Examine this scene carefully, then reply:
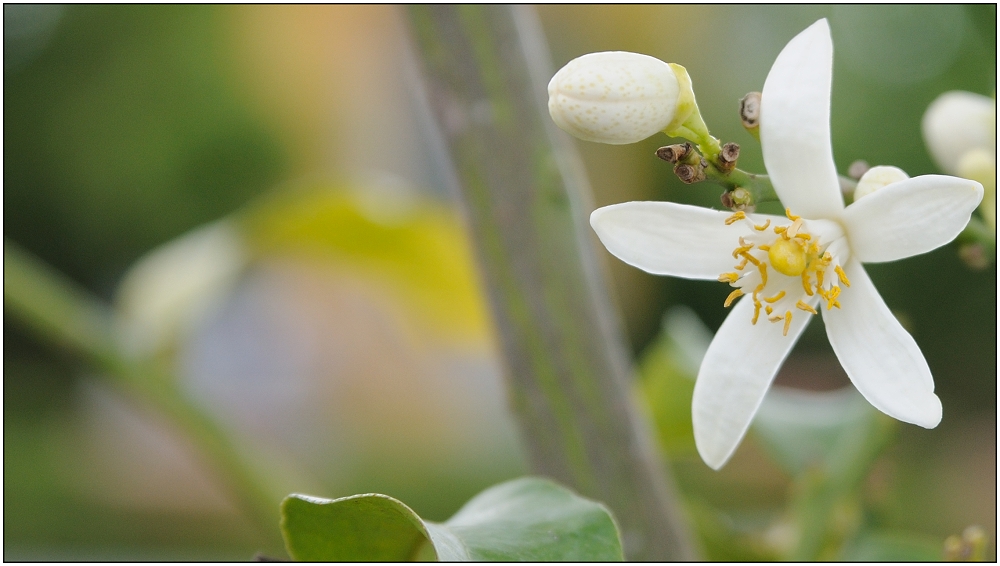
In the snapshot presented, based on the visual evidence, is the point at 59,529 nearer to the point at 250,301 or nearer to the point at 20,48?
the point at 250,301

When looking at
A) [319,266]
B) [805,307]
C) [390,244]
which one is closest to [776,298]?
[805,307]

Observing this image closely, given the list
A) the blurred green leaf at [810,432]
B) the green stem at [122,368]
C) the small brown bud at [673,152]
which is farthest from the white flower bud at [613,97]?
the green stem at [122,368]

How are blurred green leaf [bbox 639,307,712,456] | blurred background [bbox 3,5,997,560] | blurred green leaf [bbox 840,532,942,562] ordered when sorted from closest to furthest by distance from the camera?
blurred green leaf [bbox 840,532,942,562]
blurred green leaf [bbox 639,307,712,456]
blurred background [bbox 3,5,997,560]

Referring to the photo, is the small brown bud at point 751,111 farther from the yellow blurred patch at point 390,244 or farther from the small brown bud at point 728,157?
the yellow blurred patch at point 390,244

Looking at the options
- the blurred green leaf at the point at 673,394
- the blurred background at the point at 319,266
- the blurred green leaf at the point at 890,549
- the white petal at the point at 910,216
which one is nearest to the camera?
the white petal at the point at 910,216

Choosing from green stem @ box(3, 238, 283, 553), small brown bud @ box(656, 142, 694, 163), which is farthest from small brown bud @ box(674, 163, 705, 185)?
green stem @ box(3, 238, 283, 553)

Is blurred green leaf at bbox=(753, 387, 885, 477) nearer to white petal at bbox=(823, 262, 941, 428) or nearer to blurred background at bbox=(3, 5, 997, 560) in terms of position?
blurred background at bbox=(3, 5, 997, 560)

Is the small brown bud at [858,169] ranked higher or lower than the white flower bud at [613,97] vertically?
lower
